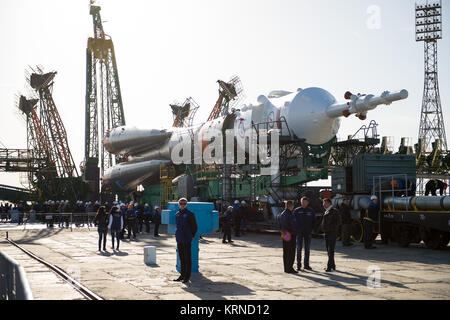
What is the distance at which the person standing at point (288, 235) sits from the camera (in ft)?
35.3

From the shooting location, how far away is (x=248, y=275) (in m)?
10.6

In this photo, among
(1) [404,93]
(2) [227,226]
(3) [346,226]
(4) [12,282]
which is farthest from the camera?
(2) [227,226]

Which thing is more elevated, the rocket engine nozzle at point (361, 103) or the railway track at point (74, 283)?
the rocket engine nozzle at point (361, 103)

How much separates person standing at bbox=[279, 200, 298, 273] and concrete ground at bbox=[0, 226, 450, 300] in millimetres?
290

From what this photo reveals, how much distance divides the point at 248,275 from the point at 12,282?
5.85 m

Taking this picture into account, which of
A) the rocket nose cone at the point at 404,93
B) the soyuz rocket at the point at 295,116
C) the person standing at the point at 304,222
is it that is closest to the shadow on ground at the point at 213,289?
the person standing at the point at 304,222

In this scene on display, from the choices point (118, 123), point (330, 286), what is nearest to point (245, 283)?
point (330, 286)

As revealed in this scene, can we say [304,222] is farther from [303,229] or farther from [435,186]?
[435,186]

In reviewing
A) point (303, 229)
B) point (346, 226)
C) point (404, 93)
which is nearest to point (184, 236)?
point (303, 229)

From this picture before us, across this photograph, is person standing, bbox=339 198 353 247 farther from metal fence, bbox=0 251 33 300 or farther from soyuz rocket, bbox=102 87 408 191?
metal fence, bbox=0 251 33 300

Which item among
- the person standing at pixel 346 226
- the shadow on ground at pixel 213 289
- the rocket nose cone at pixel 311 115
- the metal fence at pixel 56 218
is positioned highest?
the rocket nose cone at pixel 311 115

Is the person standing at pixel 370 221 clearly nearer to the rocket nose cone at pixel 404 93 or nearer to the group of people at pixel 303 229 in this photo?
the rocket nose cone at pixel 404 93

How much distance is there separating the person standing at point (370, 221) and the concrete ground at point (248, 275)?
405 mm
